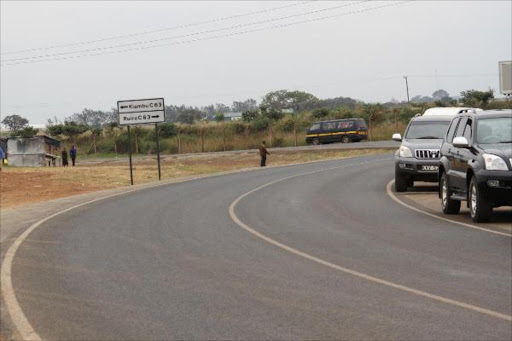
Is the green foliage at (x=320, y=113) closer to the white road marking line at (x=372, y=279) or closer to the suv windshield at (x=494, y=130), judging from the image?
the suv windshield at (x=494, y=130)

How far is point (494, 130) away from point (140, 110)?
885 inches

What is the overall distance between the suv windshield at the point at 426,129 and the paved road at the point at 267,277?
5.26 m

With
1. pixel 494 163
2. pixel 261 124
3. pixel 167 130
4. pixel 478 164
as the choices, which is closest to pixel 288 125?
pixel 261 124

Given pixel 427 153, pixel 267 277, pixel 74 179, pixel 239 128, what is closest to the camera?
pixel 267 277

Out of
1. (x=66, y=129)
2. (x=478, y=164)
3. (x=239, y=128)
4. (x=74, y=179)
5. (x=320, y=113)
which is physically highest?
(x=320, y=113)

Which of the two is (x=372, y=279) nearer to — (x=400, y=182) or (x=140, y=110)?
(x=400, y=182)

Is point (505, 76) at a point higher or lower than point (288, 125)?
higher

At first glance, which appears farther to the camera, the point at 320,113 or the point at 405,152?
the point at 320,113

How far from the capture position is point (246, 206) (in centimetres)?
2080

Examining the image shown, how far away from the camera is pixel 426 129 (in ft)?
79.0

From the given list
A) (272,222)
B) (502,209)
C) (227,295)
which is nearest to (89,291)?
(227,295)

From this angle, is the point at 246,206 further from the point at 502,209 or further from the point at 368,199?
the point at 502,209

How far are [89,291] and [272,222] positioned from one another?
735cm

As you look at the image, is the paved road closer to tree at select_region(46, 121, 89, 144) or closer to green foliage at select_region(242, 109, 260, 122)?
tree at select_region(46, 121, 89, 144)
